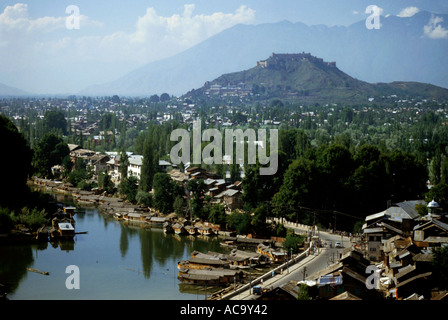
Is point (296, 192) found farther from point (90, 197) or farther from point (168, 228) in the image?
point (90, 197)

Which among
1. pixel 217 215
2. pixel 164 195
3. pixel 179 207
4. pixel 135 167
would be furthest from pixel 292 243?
pixel 135 167

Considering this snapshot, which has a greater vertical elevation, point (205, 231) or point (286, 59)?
point (286, 59)

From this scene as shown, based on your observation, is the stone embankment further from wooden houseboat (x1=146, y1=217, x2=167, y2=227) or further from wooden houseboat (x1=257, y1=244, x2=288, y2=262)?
wooden houseboat (x1=257, y1=244, x2=288, y2=262)

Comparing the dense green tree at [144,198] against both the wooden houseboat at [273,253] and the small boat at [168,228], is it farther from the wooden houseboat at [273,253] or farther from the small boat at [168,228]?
the wooden houseboat at [273,253]

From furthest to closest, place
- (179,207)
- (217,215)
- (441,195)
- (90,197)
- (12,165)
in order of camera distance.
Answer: (90,197) → (179,207) → (12,165) → (217,215) → (441,195)

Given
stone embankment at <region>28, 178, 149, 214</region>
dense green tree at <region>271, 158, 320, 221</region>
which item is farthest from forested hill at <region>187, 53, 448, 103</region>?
dense green tree at <region>271, 158, 320, 221</region>

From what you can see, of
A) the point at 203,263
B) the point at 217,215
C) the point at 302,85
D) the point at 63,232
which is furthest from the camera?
the point at 302,85
